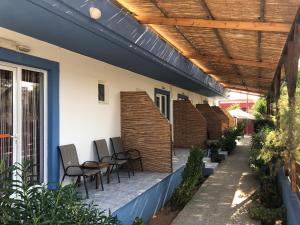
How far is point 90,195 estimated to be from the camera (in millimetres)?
6195

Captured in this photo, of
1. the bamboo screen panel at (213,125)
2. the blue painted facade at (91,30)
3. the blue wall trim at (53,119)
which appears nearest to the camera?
the blue painted facade at (91,30)

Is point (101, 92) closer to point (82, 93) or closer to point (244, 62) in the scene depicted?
point (82, 93)

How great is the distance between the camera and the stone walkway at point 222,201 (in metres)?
6.39

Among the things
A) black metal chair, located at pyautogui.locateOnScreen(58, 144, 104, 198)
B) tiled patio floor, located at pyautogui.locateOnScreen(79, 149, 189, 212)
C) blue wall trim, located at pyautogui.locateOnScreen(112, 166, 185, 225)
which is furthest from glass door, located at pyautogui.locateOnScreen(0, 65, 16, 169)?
blue wall trim, located at pyautogui.locateOnScreen(112, 166, 185, 225)

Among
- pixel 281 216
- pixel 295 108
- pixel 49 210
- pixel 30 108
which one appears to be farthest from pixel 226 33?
pixel 49 210

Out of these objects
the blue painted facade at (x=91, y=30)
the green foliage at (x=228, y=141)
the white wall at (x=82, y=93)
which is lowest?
the green foliage at (x=228, y=141)

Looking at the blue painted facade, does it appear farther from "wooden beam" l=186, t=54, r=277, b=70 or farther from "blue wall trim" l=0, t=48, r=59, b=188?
"wooden beam" l=186, t=54, r=277, b=70

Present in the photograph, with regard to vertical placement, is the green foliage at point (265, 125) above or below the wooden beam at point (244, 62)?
below

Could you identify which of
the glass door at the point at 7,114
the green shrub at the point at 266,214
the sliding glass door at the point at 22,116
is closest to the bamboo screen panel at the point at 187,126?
the green shrub at the point at 266,214

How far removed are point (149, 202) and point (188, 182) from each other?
146 centimetres

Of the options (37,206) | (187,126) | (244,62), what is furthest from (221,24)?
(187,126)

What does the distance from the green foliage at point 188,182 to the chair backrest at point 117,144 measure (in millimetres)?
1775

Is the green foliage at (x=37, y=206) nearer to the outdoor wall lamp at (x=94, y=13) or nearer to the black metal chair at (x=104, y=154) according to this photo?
the outdoor wall lamp at (x=94, y=13)

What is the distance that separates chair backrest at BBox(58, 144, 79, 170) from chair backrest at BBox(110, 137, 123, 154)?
1.81m
